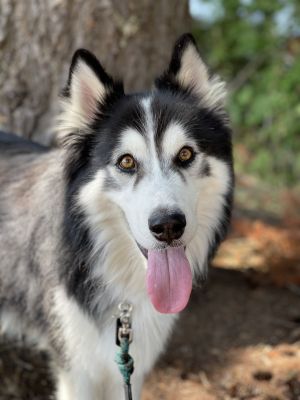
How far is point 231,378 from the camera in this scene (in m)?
3.50

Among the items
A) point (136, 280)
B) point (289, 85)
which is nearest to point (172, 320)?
point (136, 280)

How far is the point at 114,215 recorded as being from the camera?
2469 mm

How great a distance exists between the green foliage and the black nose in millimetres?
Answer: 4927

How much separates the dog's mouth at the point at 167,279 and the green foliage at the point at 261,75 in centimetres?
484

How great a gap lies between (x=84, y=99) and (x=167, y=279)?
3.00ft

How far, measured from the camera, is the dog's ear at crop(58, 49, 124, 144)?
8.09 ft

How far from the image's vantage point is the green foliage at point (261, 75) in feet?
23.1

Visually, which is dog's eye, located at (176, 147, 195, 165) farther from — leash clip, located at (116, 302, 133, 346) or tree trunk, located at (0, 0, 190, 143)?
tree trunk, located at (0, 0, 190, 143)

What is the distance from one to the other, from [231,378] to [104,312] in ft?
4.29

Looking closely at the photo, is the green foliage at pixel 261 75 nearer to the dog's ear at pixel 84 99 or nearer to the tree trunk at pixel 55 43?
the tree trunk at pixel 55 43

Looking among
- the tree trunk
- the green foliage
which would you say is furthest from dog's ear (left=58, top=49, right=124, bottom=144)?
the green foliage

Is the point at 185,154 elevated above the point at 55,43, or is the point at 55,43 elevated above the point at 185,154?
the point at 55,43

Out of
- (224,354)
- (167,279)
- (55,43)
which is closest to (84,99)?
(167,279)

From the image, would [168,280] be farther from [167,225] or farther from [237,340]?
[237,340]
